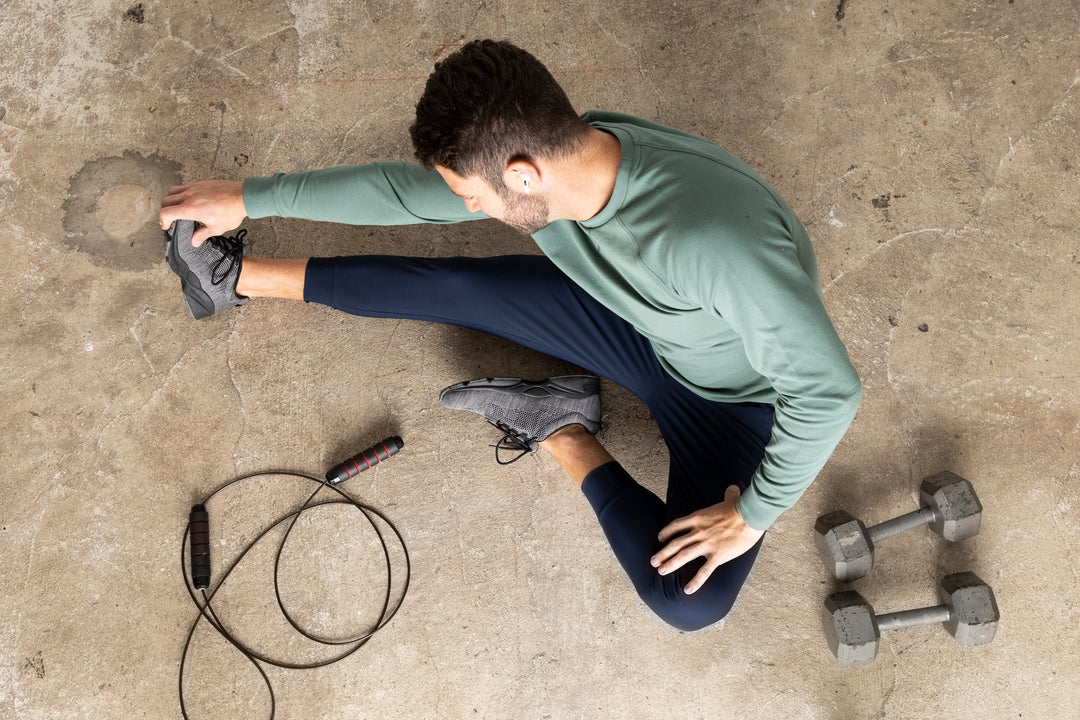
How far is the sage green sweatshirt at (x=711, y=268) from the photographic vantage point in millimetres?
1317

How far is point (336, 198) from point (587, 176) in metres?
0.71

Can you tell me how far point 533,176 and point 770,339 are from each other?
0.52m

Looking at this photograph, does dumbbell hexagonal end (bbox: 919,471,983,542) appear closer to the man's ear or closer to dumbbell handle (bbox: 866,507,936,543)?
dumbbell handle (bbox: 866,507,936,543)

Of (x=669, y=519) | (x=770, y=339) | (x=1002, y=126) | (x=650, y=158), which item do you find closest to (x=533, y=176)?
(x=650, y=158)

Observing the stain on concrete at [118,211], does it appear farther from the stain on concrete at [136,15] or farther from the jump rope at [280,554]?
the jump rope at [280,554]

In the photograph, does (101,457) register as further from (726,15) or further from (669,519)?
(726,15)

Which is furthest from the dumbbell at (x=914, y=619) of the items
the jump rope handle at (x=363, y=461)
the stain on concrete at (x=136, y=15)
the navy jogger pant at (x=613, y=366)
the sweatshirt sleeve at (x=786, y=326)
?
the stain on concrete at (x=136, y=15)

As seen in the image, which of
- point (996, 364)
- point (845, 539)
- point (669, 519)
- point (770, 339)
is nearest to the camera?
Result: point (770, 339)

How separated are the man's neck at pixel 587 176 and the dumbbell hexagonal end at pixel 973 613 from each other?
5.28 ft

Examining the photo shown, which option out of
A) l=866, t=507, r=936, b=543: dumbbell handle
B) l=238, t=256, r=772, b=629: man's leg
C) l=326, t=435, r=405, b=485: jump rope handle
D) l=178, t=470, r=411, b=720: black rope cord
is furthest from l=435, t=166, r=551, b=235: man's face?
l=866, t=507, r=936, b=543: dumbbell handle

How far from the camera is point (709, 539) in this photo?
176cm

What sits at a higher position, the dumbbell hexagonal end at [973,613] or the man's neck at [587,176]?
the man's neck at [587,176]

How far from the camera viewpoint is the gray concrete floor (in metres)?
2.21

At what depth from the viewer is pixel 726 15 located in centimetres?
245
